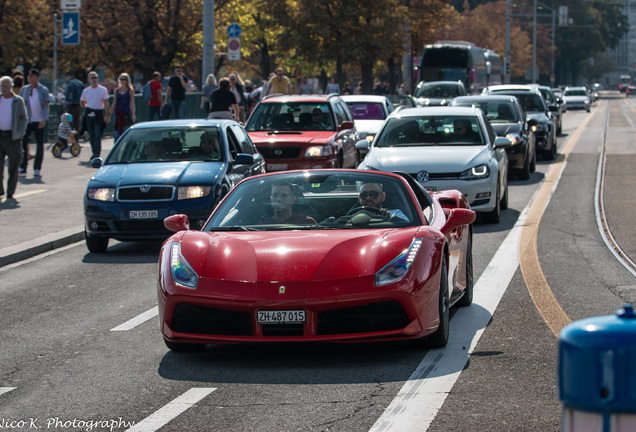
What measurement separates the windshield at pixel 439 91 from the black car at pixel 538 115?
255 inches

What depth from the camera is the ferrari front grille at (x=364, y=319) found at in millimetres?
6621

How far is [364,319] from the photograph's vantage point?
21.8 ft

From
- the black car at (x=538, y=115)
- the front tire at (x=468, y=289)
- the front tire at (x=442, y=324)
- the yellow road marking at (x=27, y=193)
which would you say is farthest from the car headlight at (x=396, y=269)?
the black car at (x=538, y=115)

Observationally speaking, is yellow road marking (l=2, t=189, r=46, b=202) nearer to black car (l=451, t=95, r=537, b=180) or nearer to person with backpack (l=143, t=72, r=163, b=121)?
black car (l=451, t=95, r=537, b=180)

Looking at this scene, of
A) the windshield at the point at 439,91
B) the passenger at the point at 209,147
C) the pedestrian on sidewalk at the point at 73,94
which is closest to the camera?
the passenger at the point at 209,147

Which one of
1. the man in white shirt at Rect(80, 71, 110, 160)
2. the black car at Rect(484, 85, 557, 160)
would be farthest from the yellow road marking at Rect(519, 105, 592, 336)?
the man in white shirt at Rect(80, 71, 110, 160)

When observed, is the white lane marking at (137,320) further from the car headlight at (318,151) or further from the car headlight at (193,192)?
the car headlight at (318,151)

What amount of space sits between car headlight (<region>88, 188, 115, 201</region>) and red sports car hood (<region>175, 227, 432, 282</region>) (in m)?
5.77

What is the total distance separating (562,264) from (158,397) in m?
6.29

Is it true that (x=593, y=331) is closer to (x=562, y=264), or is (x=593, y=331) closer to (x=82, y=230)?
(x=562, y=264)

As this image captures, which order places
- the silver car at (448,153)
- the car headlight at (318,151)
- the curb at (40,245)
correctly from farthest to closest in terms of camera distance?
the car headlight at (318,151) → the silver car at (448,153) → the curb at (40,245)

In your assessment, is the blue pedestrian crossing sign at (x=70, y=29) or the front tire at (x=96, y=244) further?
the blue pedestrian crossing sign at (x=70, y=29)

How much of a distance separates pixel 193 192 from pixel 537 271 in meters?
4.29

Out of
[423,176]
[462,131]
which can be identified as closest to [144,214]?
[423,176]
